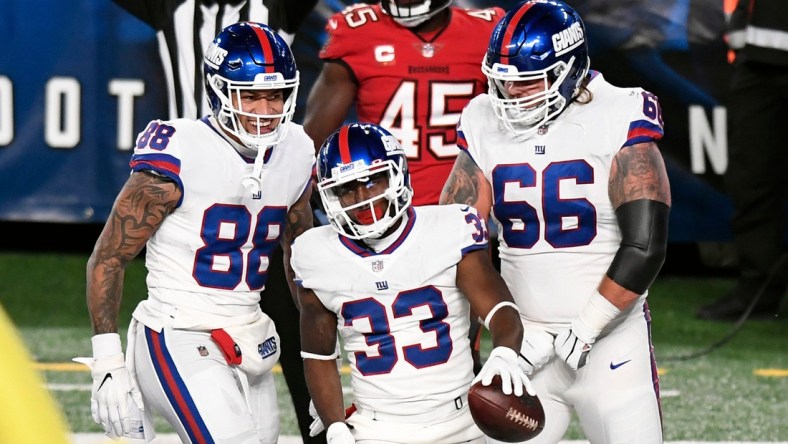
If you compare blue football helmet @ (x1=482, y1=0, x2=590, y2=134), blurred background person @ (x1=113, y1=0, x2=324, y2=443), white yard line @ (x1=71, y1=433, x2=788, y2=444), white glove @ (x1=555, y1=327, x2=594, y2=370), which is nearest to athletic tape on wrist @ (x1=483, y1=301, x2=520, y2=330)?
white glove @ (x1=555, y1=327, x2=594, y2=370)

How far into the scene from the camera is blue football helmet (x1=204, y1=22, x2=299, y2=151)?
320 centimetres

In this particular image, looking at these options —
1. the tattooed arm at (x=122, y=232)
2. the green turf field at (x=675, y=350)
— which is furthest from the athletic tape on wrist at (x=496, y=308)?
the green turf field at (x=675, y=350)

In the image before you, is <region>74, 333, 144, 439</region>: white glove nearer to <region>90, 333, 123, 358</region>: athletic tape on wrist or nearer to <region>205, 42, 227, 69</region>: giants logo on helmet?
<region>90, 333, 123, 358</region>: athletic tape on wrist

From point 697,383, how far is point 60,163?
3530 millimetres

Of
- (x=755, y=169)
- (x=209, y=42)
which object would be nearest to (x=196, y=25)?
(x=209, y=42)

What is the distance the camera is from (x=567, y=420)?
323cm

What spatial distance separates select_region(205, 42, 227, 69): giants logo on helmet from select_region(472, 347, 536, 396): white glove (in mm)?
995

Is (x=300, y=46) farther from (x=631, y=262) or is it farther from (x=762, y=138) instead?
(x=631, y=262)

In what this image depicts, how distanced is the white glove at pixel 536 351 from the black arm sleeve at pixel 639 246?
24cm

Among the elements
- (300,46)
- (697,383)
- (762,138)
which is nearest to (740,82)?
(762,138)

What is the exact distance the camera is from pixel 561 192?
3.14 metres

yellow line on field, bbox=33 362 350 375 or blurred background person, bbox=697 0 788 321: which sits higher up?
blurred background person, bbox=697 0 788 321

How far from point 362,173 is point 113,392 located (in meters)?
0.77

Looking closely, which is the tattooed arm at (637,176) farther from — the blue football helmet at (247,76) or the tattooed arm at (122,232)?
the tattooed arm at (122,232)
